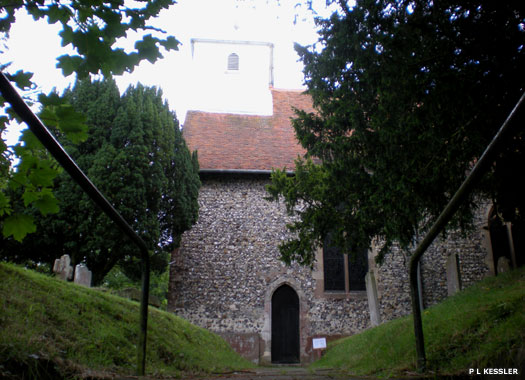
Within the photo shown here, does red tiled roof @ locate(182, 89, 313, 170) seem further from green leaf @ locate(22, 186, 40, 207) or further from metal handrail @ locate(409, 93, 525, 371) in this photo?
green leaf @ locate(22, 186, 40, 207)

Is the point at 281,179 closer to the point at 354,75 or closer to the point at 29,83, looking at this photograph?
the point at 354,75

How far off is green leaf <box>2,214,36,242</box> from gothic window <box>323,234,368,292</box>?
11901mm

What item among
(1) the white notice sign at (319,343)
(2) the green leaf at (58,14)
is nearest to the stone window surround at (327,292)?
(1) the white notice sign at (319,343)

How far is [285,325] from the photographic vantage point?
13.1m

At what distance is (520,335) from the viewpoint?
3.12m

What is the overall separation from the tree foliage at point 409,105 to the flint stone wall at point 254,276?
6.20 meters

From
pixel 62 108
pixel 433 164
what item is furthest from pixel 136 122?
pixel 62 108

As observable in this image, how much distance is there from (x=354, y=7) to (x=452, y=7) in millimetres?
1366

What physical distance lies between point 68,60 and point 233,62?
1964 centimetres

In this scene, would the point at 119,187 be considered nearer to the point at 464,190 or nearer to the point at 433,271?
the point at 464,190

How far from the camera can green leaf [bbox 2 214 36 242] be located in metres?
2.18

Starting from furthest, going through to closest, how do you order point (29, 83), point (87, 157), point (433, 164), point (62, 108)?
point (87, 157) < point (433, 164) < point (29, 83) < point (62, 108)

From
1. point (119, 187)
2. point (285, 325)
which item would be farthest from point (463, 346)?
point (285, 325)

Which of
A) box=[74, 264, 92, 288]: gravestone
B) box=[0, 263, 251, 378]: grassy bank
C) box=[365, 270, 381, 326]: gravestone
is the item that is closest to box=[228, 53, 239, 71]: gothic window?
box=[365, 270, 381, 326]: gravestone
